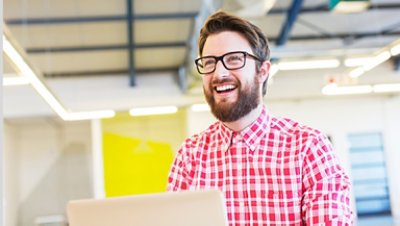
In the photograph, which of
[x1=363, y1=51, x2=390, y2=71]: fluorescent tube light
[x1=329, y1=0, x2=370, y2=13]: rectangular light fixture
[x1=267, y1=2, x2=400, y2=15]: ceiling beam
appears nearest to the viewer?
[x1=329, y1=0, x2=370, y2=13]: rectangular light fixture

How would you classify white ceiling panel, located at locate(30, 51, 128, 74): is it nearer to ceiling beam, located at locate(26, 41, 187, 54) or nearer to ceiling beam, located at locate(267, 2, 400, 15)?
ceiling beam, located at locate(26, 41, 187, 54)

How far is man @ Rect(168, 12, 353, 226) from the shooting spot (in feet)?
3.82

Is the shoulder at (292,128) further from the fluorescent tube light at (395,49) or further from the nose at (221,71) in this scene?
the fluorescent tube light at (395,49)

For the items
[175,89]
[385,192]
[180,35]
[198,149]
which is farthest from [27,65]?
[385,192]

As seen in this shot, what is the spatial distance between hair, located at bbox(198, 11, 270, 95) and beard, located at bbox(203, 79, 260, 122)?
6cm

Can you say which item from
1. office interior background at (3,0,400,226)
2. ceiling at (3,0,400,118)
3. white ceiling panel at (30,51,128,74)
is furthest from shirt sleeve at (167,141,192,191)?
white ceiling panel at (30,51,128,74)

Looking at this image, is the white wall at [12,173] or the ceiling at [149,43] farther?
the white wall at [12,173]

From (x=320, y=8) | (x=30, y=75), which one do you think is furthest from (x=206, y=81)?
(x=320, y=8)

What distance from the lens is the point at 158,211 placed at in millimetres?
911

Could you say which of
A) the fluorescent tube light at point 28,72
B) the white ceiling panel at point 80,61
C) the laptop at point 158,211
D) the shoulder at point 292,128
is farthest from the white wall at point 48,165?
the laptop at point 158,211

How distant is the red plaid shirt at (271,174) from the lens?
115cm

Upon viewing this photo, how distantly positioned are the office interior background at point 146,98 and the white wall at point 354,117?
25mm

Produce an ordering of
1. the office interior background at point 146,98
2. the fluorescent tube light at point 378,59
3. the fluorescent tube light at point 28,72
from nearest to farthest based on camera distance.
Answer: the fluorescent tube light at point 28,72, the fluorescent tube light at point 378,59, the office interior background at point 146,98

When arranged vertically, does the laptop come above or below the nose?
below
